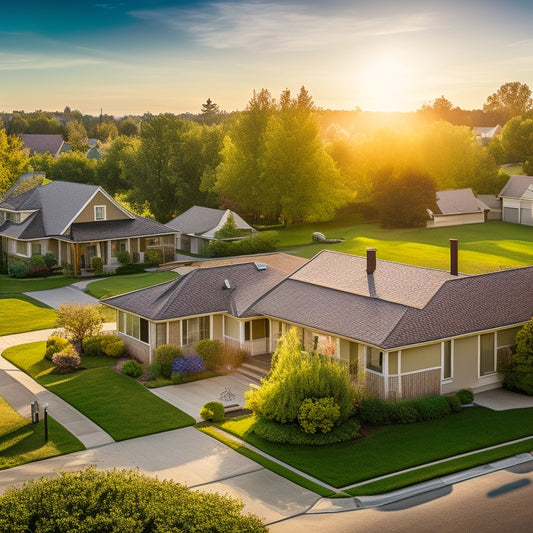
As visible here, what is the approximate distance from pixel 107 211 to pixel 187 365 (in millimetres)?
33653

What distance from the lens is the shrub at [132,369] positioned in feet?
115

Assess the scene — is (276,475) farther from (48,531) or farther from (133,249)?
(133,249)

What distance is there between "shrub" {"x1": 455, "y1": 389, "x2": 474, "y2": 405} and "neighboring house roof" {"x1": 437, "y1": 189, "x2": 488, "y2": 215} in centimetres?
5479

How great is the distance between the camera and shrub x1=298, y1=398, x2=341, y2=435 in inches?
1076

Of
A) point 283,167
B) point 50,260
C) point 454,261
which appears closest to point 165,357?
point 454,261

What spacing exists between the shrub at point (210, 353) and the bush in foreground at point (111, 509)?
52.8 ft

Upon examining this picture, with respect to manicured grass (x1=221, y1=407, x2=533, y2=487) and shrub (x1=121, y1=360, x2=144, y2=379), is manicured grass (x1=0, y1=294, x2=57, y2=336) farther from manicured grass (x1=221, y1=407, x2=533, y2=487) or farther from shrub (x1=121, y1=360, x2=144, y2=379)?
manicured grass (x1=221, y1=407, x2=533, y2=487)

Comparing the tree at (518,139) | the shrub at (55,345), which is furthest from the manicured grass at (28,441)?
the tree at (518,139)

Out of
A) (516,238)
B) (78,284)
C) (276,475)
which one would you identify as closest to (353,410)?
(276,475)

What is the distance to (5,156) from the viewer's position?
288ft

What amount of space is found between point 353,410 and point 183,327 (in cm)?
1064

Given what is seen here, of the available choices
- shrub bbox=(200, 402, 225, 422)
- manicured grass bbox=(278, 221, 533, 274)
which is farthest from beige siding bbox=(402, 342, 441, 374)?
manicured grass bbox=(278, 221, 533, 274)

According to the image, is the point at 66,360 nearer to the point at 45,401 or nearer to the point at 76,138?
the point at 45,401

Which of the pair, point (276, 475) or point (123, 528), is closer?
point (123, 528)
